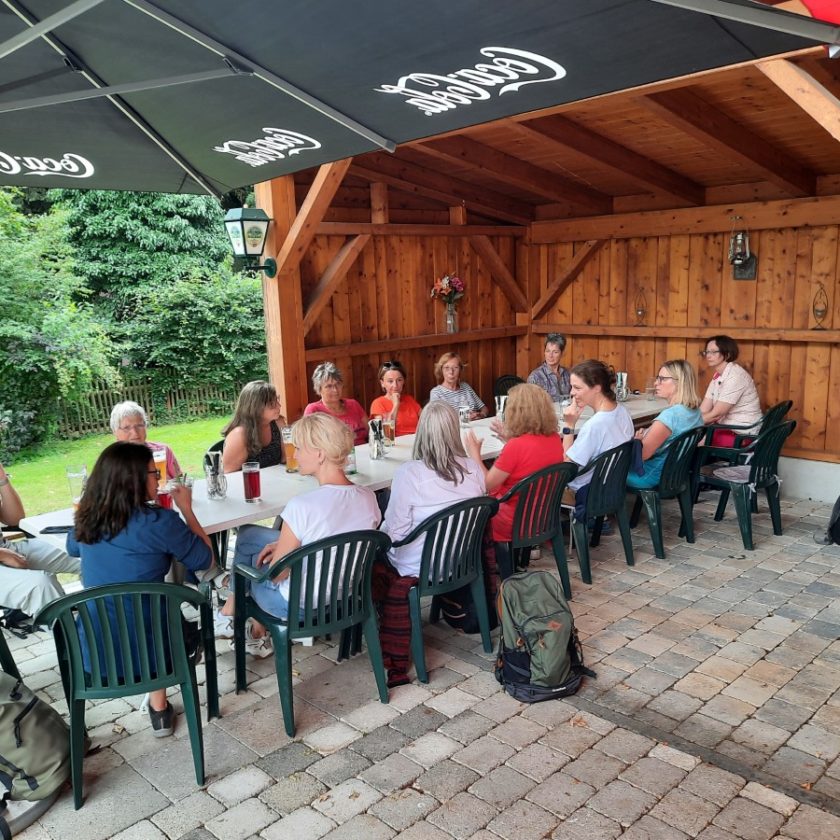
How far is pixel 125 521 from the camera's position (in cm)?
275

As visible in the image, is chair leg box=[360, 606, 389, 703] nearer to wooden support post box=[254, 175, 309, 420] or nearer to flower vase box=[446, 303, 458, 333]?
wooden support post box=[254, 175, 309, 420]

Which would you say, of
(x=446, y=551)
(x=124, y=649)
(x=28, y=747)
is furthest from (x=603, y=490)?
(x=28, y=747)

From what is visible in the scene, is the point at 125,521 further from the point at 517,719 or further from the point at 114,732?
the point at 517,719

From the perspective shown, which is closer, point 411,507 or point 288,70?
point 288,70

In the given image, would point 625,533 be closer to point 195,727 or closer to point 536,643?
point 536,643

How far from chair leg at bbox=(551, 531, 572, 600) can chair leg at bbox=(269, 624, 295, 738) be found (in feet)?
5.90

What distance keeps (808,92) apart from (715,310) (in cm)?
380

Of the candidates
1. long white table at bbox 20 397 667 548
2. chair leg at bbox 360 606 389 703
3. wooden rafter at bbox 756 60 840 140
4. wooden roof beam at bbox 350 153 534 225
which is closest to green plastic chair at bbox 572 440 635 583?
long white table at bbox 20 397 667 548

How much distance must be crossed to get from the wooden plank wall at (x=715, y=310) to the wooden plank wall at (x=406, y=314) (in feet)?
2.28

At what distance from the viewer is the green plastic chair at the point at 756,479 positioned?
5.17 m

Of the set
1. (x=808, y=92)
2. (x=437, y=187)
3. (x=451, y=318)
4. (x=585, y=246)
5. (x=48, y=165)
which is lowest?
(x=451, y=318)

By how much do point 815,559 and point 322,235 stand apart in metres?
4.58

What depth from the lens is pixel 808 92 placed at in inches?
135

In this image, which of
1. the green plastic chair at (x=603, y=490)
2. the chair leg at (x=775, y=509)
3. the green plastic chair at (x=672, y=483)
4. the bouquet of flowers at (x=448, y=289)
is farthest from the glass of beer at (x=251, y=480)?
the bouquet of flowers at (x=448, y=289)
